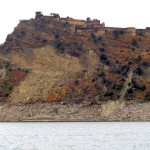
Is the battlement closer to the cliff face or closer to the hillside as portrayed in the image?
the hillside

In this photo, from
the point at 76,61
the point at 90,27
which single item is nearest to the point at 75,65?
the point at 76,61

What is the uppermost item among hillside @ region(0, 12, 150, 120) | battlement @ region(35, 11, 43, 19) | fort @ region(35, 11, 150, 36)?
battlement @ region(35, 11, 43, 19)

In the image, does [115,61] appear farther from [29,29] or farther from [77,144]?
[77,144]

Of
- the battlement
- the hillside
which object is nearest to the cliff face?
the hillside

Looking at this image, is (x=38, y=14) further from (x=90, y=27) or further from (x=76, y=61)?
(x=76, y=61)

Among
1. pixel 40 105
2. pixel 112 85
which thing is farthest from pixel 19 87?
pixel 112 85

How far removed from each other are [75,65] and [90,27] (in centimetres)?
2205

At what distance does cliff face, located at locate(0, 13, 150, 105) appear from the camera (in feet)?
492

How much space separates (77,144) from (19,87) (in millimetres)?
73944

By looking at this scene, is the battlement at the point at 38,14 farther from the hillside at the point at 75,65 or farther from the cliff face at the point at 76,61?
the cliff face at the point at 76,61

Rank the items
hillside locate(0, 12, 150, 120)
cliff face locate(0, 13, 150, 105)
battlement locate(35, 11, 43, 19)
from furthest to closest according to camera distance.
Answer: battlement locate(35, 11, 43, 19) → cliff face locate(0, 13, 150, 105) → hillside locate(0, 12, 150, 120)

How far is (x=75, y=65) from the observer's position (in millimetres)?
167000

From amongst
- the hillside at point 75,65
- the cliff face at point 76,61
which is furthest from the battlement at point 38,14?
the cliff face at point 76,61

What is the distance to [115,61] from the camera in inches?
6540
